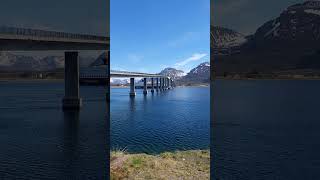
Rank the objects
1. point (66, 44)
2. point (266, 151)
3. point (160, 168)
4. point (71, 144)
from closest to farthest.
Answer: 1. point (160, 168)
2. point (266, 151)
3. point (71, 144)
4. point (66, 44)

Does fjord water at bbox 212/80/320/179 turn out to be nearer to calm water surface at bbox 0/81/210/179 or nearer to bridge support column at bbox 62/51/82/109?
calm water surface at bbox 0/81/210/179

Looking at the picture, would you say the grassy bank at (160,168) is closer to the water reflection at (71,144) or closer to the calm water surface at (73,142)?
the calm water surface at (73,142)

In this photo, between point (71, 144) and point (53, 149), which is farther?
point (71, 144)

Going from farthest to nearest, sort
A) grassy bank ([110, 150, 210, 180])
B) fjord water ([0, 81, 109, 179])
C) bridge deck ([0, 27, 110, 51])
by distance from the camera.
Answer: bridge deck ([0, 27, 110, 51]), fjord water ([0, 81, 109, 179]), grassy bank ([110, 150, 210, 180])

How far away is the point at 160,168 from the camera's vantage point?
31.4 m

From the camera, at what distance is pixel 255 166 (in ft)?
143

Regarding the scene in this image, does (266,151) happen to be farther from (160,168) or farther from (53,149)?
(53,149)

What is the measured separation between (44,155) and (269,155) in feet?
113

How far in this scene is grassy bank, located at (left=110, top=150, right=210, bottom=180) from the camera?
28981 mm

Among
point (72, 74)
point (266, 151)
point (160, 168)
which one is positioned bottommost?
point (266, 151)

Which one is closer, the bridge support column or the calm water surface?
the calm water surface

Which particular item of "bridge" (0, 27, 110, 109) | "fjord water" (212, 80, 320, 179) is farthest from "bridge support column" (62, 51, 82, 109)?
"fjord water" (212, 80, 320, 179)

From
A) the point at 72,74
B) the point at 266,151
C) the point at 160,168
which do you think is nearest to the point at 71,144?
the point at 160,168

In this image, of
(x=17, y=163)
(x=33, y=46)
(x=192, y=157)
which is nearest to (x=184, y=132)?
(x=192, y=157)
